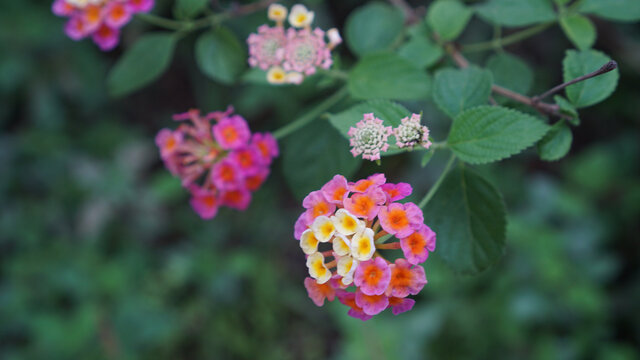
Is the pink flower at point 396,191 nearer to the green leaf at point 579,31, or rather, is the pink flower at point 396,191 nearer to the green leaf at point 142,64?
the green leaf at point 579,31

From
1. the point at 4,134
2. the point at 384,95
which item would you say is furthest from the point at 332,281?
the point at 4,134

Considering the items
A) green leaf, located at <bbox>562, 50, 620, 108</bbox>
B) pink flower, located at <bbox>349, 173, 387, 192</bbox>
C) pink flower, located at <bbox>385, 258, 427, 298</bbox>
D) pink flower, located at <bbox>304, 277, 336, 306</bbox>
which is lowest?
pink flower, located at <bbox>304, 277, 336, 306</bbox>

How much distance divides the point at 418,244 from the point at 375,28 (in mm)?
561

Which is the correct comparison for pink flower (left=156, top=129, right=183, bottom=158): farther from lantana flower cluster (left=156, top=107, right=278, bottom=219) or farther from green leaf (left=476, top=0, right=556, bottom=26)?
green leaf (left=476, top=0, right=556, bottom=26)

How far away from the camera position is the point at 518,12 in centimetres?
96

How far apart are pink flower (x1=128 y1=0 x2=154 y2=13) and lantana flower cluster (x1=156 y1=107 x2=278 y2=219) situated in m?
0.25

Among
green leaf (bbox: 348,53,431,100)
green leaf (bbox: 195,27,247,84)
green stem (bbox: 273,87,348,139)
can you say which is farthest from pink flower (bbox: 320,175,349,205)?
green leaf (bbox: 195,27,247,84)

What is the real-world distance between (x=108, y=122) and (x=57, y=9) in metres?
1.51

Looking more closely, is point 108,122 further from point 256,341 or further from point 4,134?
point 256,341

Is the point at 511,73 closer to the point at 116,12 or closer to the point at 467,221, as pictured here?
the point at 467,221

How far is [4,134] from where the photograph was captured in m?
2.41

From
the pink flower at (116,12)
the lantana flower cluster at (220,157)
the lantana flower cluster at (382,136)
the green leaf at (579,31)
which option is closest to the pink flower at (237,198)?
the lantana flower cluster at (220,157)

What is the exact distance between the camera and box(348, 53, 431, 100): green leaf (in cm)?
91

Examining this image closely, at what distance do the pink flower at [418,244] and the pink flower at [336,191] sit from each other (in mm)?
102
